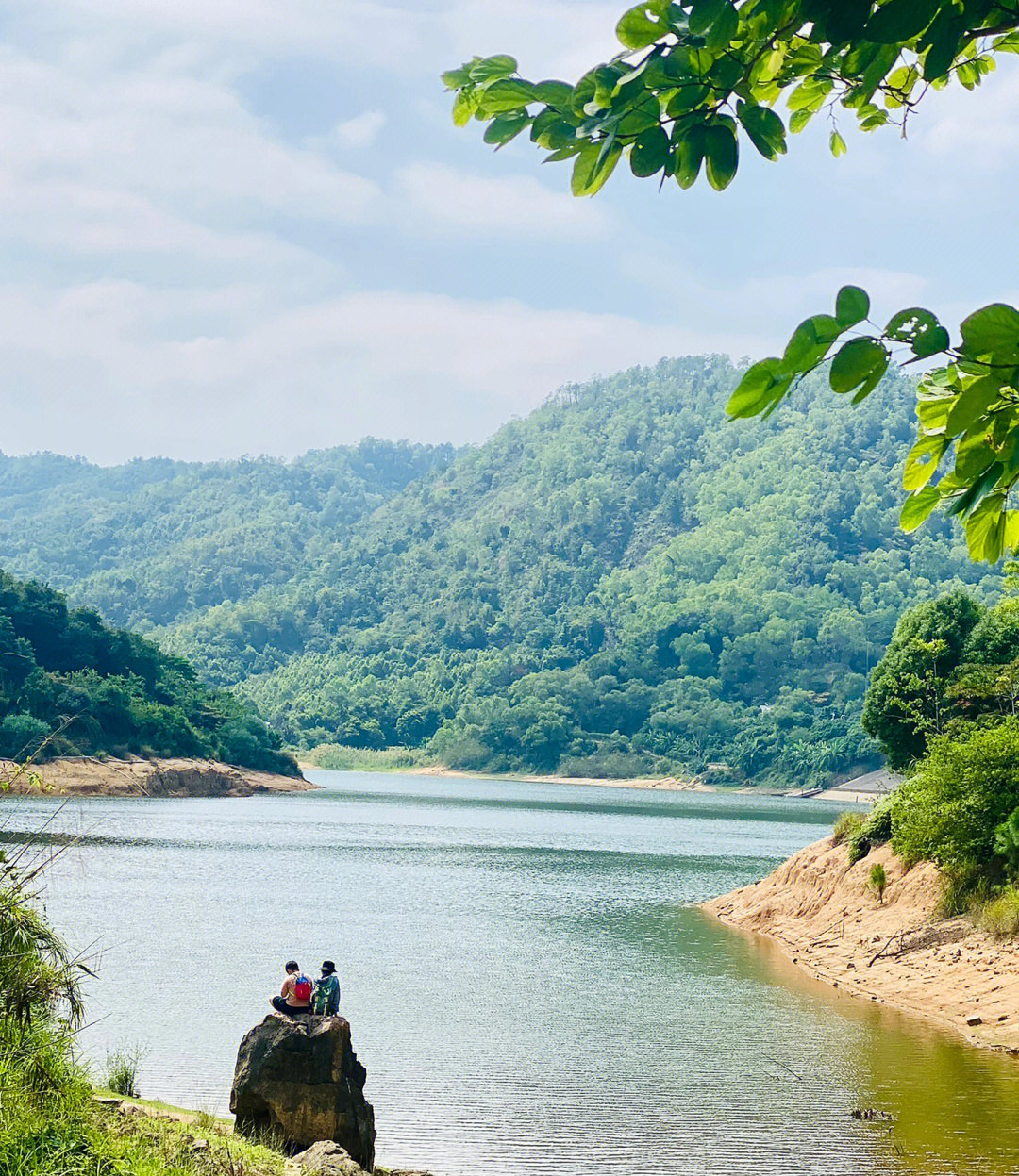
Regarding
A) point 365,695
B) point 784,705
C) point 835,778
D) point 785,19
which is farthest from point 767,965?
point 365,695

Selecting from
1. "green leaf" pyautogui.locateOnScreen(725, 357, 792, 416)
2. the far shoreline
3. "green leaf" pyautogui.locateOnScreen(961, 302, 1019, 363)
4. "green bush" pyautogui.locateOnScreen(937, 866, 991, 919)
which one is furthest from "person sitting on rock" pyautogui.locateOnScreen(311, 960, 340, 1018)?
the far shoreline

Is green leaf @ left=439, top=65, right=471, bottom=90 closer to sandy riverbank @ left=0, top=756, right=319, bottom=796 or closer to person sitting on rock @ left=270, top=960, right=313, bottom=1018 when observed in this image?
person sitting on rock @ left=270, top=960, right=313, bottom=1018

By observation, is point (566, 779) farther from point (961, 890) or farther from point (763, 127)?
point (763, 127)

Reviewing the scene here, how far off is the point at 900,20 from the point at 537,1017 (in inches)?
812

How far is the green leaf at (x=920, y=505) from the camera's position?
8.63 feet

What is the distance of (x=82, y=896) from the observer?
33156 mm

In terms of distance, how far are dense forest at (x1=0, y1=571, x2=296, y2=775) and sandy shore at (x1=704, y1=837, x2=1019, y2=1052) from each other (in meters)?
51.4

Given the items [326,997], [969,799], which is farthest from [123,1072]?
[969,799]

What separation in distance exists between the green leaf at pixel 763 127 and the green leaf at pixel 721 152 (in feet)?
0.15

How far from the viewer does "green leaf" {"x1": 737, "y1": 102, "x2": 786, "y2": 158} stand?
269 cm

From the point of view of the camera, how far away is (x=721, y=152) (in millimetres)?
2678

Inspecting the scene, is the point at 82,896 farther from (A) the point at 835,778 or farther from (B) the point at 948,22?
(A) the point at 835,778

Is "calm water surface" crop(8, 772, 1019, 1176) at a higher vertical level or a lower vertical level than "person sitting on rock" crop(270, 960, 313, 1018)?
lower

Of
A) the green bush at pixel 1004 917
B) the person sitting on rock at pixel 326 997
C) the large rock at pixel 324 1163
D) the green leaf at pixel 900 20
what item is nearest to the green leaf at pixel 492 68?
the green leaf at pixel 900 20
